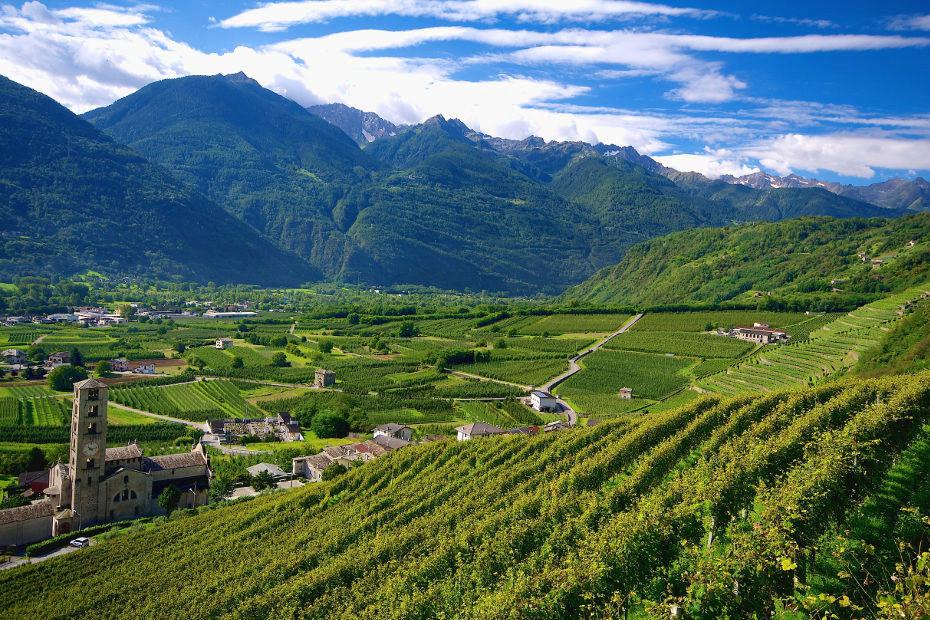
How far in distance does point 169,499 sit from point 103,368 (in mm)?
48802

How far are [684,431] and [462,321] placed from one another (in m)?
99.9

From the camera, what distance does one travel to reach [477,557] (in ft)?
87.4

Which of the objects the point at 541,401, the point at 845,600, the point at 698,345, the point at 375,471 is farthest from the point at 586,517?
the point at 698,345

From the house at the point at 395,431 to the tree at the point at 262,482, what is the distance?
12.5m

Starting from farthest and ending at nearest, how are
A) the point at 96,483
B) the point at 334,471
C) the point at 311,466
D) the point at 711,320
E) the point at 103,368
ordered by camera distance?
the point at 711,320
the point at 103,368
the point at 311,466
the point at 334,471
the point at 96,483

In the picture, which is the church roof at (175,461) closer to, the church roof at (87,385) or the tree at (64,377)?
the church roof at (87,385)

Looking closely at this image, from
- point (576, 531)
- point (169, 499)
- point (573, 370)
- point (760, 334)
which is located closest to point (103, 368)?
point (169, 499)

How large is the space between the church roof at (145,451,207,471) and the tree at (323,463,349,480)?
29.0 ft

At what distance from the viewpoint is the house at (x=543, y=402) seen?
73438mm

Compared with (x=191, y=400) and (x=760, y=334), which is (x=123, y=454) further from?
(x=760, y=334)

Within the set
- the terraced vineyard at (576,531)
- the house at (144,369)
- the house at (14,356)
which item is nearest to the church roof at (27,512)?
the terraced vineyard at (576,531)

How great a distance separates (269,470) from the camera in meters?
54.7

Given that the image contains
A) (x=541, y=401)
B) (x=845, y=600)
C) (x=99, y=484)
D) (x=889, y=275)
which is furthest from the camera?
(x=889, y=275)

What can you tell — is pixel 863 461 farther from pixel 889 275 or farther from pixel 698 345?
pixel 889 275
